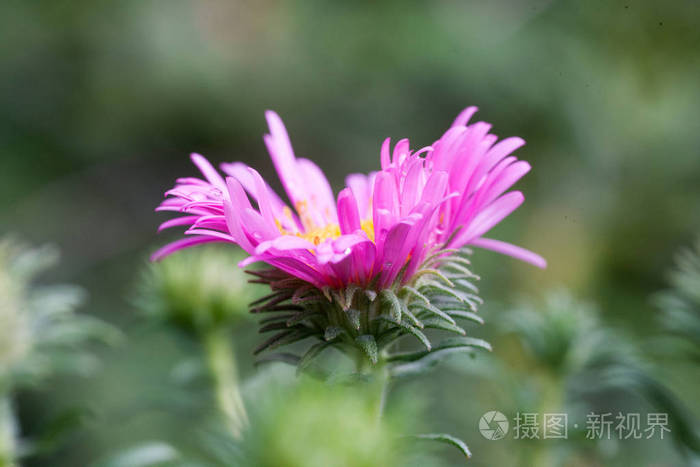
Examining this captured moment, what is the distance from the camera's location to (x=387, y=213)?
76cm

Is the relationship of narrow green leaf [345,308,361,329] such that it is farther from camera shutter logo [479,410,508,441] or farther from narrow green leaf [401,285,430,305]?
camera shutter logo [479,410,508,441]

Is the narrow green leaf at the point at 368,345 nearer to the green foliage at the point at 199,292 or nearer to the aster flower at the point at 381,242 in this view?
the aster flower at the point at 381,242

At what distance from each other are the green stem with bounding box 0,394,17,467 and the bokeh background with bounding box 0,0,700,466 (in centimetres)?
108

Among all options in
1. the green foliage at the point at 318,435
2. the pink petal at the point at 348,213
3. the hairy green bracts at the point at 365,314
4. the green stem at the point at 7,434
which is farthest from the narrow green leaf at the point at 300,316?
the green stem at the point at 7,434

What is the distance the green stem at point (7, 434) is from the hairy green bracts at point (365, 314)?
1.57 feet

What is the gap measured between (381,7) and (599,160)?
1.29 m

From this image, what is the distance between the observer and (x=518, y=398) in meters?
1.22

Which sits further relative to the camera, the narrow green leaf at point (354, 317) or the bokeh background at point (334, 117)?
the bokeh background at point (334, 117)

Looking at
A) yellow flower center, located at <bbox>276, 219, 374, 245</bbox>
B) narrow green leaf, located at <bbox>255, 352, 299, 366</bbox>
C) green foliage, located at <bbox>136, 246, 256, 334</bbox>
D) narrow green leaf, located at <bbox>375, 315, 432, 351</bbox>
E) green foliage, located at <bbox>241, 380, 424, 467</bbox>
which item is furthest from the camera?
green foliage, located at <bbox>136, 246, 256, 334</bbox>

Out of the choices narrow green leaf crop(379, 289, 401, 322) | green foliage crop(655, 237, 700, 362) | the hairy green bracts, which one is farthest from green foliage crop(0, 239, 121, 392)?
green foliage crop(655, 237, 700, 362)

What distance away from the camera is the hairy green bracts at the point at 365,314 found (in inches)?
30.7

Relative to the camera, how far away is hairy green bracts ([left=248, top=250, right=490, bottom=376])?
780 mm

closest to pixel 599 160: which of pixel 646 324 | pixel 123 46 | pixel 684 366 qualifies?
pixel 646 324

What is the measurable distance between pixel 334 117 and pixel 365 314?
260 centimetres
